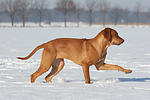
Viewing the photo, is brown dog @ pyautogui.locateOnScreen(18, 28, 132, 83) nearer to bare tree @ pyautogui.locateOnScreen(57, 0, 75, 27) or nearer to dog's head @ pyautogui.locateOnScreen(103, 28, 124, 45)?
dog's head @ pyautogui.locateOnScreen(103, 28, 124, 45)

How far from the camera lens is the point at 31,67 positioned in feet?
28.8

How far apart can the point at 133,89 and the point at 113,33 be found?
1366mm

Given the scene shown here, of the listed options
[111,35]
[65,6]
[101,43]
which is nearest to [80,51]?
[101,43]

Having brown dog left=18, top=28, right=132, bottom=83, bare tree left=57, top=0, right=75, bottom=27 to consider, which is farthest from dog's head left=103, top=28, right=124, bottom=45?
bare tree left=57, top=0, right=75, bottom=27

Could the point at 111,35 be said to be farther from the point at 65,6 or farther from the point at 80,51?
the point at 65,6

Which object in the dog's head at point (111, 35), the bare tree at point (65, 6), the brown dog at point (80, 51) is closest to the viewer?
the brown dog at point (80, 51)

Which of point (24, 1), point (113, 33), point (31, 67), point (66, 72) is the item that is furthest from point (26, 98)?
point (24, 1)

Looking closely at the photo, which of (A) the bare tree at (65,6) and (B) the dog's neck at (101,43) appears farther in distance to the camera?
(A) the bare tree at (65,6)

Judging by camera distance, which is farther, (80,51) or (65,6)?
(65,6)

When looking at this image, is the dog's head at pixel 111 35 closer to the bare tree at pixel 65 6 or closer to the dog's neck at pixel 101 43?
the dog's neck at pixel 101 43

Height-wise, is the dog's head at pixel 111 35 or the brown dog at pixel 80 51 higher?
the dog's head at pixel 111 35

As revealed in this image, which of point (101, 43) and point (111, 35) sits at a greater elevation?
point (111, 35)

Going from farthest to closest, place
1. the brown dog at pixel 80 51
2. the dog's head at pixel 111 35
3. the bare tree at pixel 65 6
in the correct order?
the bare tree at pixel 65 6 < the dog's head at pixel 111 35 < the brown dog at pixel 80 51

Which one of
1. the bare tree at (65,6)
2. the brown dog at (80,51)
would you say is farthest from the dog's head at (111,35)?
the bare tree at (65,6)
